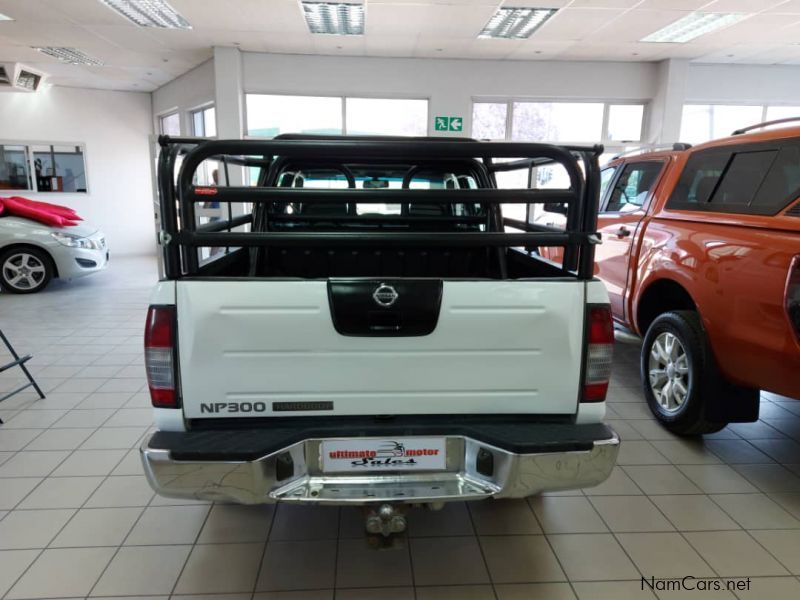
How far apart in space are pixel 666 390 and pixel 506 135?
23.5 ft

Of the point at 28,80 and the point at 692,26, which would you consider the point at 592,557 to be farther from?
the point at 28,80

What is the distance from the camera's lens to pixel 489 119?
955cm

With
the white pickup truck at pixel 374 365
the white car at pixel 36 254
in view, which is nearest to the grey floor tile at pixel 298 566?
the white pickup truck at pixel 374 365

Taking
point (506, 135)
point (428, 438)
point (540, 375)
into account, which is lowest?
point (428, 438)

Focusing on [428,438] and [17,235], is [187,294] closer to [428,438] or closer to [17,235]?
[428,438]

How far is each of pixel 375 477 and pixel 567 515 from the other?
44.8 inches

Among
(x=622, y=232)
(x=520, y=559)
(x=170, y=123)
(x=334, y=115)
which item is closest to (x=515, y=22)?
(x=334, y=115)

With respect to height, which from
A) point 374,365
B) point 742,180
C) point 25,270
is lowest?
point 25,270

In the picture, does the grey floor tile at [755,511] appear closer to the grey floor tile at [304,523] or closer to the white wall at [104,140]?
the grey floor tile at [304,523]

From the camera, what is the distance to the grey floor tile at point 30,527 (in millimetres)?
2211

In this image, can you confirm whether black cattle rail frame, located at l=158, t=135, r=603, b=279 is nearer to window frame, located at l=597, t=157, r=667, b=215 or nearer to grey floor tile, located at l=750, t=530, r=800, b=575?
grey floor tile, located at l=750, t=530, r=800, b=575

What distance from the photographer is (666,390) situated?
10.8ft

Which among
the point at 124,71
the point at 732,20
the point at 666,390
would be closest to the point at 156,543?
the point at 666,390

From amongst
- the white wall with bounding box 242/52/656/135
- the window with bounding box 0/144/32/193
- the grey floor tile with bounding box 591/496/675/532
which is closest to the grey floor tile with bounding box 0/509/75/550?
the grey floor tile with bounding box 591/496/675/532
